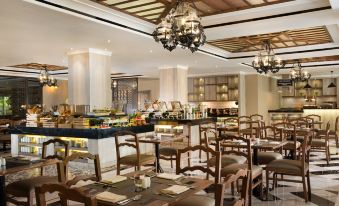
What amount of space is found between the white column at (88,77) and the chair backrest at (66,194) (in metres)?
6.94

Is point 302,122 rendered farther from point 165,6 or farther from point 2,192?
point 2,192

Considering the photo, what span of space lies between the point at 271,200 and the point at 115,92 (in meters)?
16.2

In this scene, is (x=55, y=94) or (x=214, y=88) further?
(x=55, y=94)

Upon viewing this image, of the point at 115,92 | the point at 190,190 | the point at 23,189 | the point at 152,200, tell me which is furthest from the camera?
the point at 115,92

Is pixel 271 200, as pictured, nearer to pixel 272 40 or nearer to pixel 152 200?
pixel 152 200

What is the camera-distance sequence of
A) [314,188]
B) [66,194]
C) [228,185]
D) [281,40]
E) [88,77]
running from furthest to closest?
[281,40] → [88,77] → [314,188] → [228,185] → [66,194]

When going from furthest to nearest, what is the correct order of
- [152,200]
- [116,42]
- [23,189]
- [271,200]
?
[116,42]
[271,200]
[23,189]
[152,200]

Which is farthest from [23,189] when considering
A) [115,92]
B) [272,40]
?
[115,92]

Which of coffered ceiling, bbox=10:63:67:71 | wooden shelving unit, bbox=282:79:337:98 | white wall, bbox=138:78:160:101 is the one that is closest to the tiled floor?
coffered ceiling, bbox=10:63:67:71

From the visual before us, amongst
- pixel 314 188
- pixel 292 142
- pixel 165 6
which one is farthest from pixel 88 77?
pixel 314 188

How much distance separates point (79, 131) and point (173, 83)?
630 cm

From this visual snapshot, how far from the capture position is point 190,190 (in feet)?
8.93

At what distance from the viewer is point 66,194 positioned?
208 cm

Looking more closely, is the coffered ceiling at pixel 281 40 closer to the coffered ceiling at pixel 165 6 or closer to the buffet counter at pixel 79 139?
the coffered ceiling at pixel 165 6
